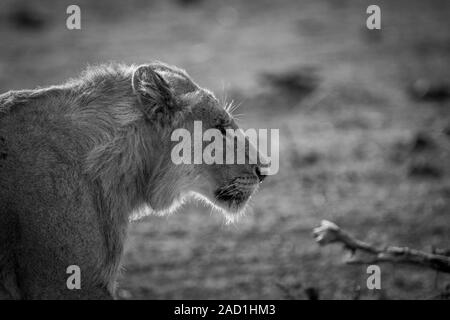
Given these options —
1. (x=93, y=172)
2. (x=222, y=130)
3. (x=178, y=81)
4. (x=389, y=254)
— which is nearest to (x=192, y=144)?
(x=222, y=130)

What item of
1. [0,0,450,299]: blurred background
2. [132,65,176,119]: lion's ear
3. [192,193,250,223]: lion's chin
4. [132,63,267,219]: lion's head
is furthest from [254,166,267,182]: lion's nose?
[0,0,450,299]: blurred background

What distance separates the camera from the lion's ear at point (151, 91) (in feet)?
12.8

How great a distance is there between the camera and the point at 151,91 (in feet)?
12.8

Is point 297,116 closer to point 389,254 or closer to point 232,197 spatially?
point 389,254

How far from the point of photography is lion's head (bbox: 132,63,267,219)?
3.96 m

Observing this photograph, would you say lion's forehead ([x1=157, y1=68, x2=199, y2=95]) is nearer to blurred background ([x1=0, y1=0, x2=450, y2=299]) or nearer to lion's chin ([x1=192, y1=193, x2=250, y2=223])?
lion's chin ([x1=192, y1=193, x2=250, y2=223])

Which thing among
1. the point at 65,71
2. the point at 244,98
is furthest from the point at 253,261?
the point at 65,71

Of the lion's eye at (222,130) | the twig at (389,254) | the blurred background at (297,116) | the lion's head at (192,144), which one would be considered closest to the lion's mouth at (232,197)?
the lion's head at (192,144)

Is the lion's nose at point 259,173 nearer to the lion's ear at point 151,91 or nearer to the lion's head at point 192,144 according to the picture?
the lion's head at point 192,144

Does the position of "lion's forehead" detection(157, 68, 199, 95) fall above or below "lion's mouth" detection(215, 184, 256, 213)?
above

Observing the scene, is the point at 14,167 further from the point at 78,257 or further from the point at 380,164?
the point at 380,164

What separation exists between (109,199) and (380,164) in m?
5.36

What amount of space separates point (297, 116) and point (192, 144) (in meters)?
6.43
